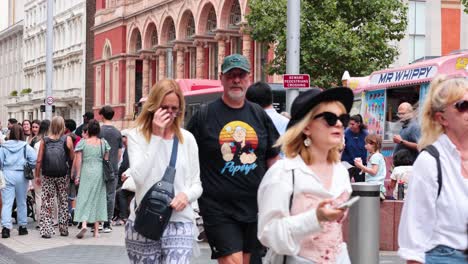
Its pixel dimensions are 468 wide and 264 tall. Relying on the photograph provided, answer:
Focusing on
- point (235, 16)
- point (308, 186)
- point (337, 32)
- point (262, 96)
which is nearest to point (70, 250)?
point (262, 96)

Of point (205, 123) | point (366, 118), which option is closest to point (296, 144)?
point (205, 123)

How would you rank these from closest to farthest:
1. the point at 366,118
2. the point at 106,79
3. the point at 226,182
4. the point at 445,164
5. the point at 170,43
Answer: the point at 445,164
the point at 226,182
the point at 366,118
the point at 170,43
the point at 106,79

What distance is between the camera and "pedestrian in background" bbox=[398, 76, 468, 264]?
4898mm

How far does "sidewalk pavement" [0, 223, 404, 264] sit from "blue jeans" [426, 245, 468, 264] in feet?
25.5

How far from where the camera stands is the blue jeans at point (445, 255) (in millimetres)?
4863

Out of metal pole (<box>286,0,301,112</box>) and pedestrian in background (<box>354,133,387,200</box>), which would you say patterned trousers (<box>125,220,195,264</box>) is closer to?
pedestrian in background (<box>354,133,387,200</box>)

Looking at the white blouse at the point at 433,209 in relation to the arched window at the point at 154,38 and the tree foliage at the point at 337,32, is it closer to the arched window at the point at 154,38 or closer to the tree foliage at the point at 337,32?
the tree foliage at the point at 337,32

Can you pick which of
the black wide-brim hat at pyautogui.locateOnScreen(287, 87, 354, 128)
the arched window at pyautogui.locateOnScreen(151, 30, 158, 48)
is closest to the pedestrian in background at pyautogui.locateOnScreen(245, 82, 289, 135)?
the black wide-brim hat at pyautogui.locateOnScreen(287, 87, 354, 128)

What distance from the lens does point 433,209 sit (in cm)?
491

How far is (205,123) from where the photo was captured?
294 inches

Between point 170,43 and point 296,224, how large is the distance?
56537 mm

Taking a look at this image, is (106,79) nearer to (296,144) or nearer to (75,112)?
(75,112)

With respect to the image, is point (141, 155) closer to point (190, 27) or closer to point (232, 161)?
point (232, 161)

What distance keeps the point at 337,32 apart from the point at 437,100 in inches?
1118
